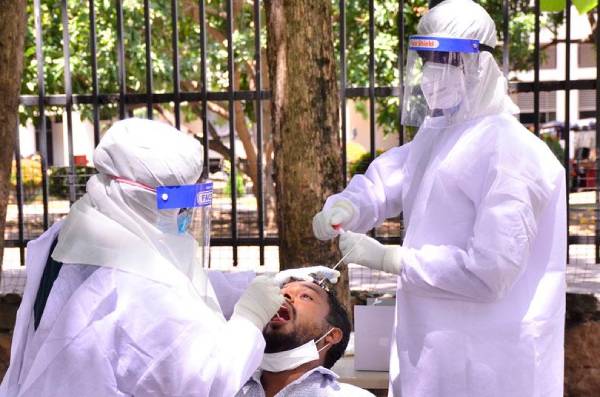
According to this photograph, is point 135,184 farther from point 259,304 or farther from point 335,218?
point 335,218

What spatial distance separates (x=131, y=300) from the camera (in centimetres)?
197

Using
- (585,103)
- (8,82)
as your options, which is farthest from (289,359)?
(585,103)

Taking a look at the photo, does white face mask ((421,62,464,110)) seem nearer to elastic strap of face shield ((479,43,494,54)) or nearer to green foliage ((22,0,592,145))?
elastic strap of face shield ((479,43,494,54))

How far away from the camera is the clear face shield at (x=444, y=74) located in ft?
9.04

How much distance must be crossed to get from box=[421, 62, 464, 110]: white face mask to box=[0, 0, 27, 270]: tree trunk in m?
1.55

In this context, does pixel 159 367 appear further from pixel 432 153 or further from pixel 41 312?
pixel 432 153

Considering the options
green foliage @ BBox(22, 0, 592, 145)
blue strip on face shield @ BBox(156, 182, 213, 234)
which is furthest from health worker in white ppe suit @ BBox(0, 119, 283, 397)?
green foliage @ BBox(22, 0, 592, 145)

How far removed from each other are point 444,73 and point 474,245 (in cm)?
56

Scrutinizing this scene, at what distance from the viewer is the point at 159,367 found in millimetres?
1952

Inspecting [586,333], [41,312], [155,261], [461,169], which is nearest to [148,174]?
[155,261]

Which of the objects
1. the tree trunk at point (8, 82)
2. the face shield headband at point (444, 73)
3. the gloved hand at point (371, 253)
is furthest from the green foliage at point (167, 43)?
the gloved hand at point (371, 253)

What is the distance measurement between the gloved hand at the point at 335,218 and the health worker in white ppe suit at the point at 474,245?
0.13 metres

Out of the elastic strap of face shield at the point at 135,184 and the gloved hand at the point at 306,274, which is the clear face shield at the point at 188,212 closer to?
the elastic strap of face shield at the point at 135,184

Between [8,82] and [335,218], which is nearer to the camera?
[335,218]
